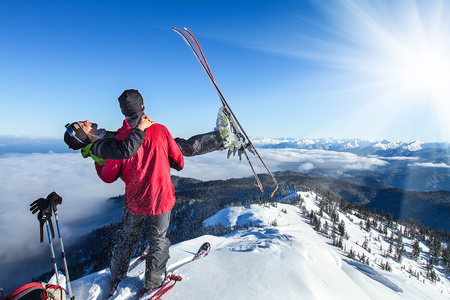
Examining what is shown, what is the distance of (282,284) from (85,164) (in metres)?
200

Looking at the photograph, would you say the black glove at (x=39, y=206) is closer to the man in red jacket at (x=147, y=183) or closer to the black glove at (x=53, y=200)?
the black glove at (x=53, y=200)

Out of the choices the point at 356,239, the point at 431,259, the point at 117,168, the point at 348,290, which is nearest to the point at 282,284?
the point at 348,290

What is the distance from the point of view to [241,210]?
240ft

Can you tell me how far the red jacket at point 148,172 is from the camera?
3.52 metres

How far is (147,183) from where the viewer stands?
143 inches

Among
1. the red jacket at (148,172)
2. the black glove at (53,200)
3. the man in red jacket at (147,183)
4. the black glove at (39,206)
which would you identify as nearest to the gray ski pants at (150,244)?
the man in red jacket at (147,183)

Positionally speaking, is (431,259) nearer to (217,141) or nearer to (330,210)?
(330,210)

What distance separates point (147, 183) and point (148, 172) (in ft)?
0.64

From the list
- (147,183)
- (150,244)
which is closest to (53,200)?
(147,183)

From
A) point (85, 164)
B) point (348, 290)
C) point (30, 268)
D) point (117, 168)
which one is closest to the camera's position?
point (117, 168)

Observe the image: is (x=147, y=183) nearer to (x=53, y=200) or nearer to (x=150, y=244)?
(x=150, y=244)

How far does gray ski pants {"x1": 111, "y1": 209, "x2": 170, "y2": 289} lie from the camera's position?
12.4 feet

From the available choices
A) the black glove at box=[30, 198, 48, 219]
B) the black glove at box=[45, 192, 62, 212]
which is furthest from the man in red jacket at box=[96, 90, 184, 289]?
the black glove at box=[30, 198, 48, 219]

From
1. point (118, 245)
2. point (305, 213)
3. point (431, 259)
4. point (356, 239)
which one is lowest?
point (431, 259)
